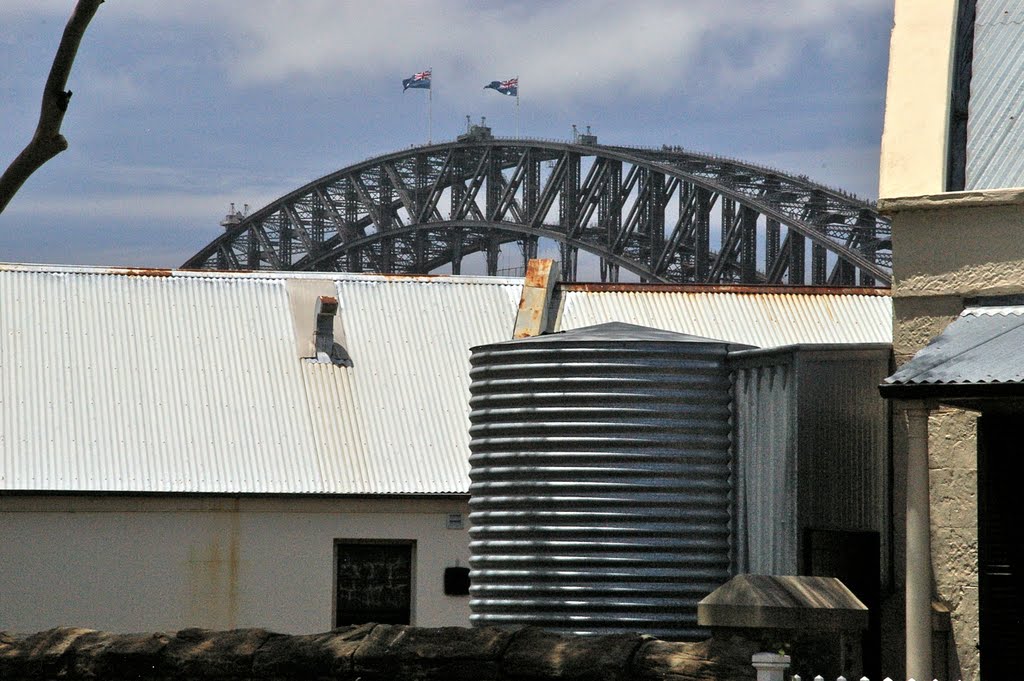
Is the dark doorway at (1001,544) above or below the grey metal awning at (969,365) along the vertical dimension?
below

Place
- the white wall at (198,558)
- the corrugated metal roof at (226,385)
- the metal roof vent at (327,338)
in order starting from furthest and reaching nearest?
the metal roof vent at (327,338) → the corrugated metal roof at (226,385) → the white wall at (198,558)

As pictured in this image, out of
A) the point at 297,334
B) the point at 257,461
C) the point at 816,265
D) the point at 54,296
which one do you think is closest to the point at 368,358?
the point at 297,334

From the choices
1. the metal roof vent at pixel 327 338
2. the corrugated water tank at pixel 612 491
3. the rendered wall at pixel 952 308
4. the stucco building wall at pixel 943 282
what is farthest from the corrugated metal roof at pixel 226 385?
the corrugated water tank at pixel 612 491

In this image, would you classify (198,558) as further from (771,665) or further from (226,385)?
(771,665)

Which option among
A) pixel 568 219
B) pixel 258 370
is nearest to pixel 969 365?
pixel 258 370

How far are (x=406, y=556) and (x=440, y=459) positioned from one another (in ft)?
5.16

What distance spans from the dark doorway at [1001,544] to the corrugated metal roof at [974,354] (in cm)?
93

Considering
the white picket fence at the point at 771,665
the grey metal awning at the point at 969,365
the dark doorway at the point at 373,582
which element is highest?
the grey metal awning at the point at 969,365

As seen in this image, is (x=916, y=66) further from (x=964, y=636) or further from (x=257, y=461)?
(x=257, y=461)

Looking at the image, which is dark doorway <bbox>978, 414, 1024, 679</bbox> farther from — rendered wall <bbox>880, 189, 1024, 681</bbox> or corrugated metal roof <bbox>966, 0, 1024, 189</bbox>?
corrugated metal roof <bbox>966, 0, 1024, 189</bbox>

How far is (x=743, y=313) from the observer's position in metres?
29.7

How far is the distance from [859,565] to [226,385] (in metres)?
15.2

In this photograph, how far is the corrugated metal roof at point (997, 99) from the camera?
14133 mm

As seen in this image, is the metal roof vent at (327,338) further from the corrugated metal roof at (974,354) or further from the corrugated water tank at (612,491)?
the corrugated metal roof at (974,354)
